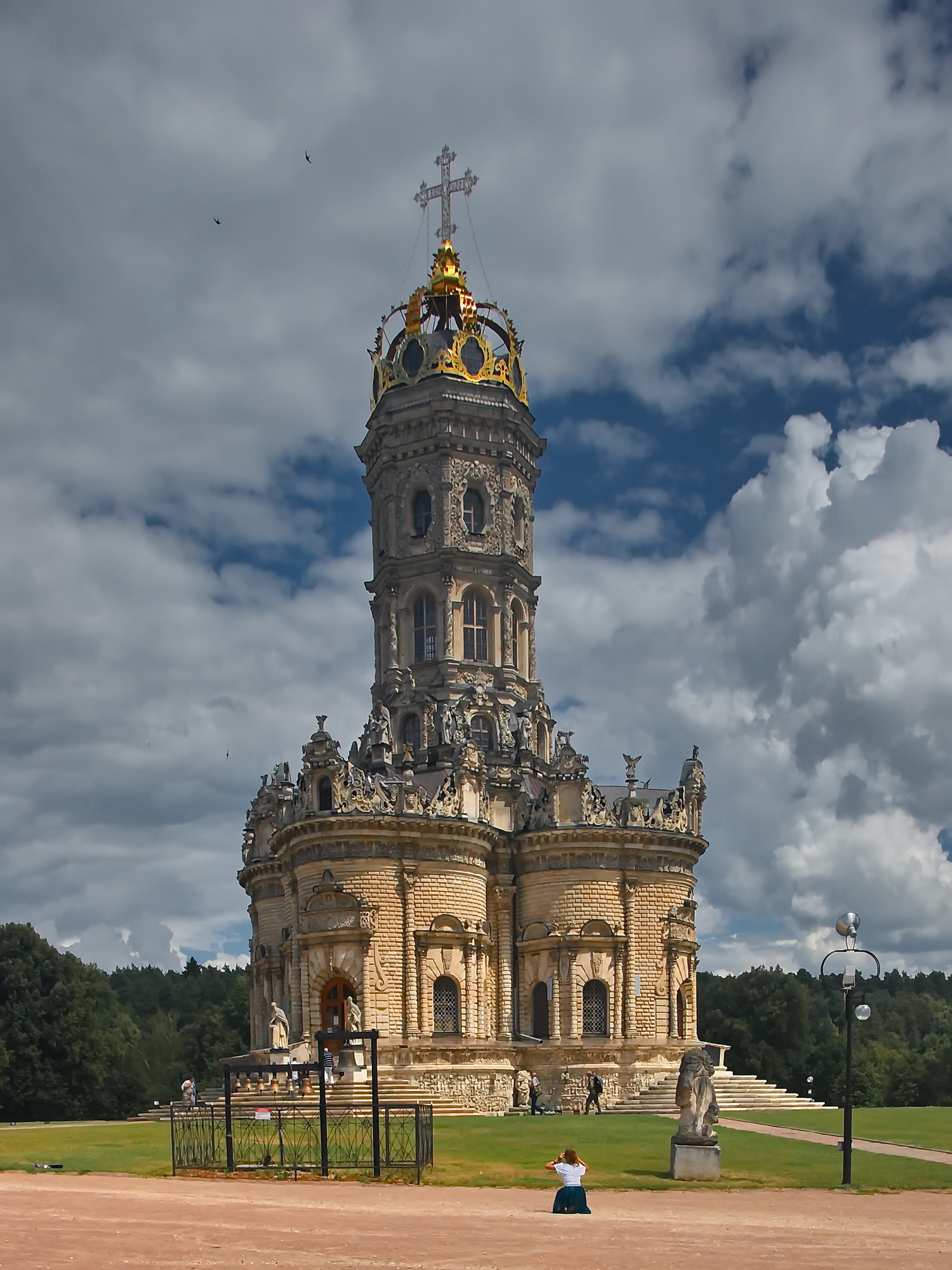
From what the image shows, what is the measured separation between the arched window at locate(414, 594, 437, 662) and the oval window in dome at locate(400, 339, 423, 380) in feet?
34.9

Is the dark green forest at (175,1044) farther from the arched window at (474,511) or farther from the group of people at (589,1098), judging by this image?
the arched window at (474,511)

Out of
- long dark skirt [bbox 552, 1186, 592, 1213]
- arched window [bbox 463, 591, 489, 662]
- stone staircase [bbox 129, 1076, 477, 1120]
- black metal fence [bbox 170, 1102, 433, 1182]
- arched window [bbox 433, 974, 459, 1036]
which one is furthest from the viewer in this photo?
arched window [bbox 463, 591, 489, 662]

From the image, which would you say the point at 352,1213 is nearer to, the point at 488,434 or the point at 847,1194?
the point at 847,1194

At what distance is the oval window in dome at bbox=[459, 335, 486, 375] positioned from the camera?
221 feet

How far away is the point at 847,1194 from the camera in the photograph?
25.7 metres

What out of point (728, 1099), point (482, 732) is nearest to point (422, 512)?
point (482, 732)

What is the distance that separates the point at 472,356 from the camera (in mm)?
67688

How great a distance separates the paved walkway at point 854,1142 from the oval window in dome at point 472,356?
35.9 meters

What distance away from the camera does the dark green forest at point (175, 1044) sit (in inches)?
2891

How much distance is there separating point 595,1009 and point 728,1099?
257 inches

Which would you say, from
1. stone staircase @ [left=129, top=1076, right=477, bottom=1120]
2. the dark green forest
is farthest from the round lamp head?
the dark green forest

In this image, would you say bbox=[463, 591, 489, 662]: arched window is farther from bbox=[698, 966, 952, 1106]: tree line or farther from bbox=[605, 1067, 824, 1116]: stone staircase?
bbox=[698, 966, 952, 1106]: tree line

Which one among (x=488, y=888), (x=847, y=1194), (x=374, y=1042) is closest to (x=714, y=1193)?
(x=847, y=1194)

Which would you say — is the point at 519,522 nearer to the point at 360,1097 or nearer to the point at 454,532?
the point at 454,532
